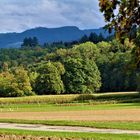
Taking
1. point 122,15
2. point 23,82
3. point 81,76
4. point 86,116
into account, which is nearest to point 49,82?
point 23,82

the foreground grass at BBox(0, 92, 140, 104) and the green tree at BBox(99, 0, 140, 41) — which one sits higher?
the green tree at BBox(99, 0, 140, 41)

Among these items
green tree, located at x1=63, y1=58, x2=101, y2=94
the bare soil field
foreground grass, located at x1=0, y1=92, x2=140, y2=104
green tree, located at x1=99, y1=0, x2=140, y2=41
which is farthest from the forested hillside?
green tree, located at x1=99, y1=0, x2=140, y2=41

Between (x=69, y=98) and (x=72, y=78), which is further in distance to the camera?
(x=72, y=78)

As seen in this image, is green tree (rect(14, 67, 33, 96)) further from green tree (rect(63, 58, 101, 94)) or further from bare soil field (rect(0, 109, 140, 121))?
bare soil field (rect(0, 109, 140, 121))

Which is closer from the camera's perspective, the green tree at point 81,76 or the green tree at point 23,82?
the green tree at point 23,82

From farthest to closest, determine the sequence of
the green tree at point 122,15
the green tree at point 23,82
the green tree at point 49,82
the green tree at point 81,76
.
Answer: the green tree at point 81,76 < the green tree at point 49,82 < the green tree at point 23,82 < the green tree at point 122,15

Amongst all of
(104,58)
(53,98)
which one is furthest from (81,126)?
(104,58)

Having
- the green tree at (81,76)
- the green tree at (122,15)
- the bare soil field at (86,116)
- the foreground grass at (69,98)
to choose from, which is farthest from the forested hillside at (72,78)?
the green tree at (122,15)

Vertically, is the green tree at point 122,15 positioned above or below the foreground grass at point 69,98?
above

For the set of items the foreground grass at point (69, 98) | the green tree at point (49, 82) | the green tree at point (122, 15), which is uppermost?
the green tree at point (122, 15)

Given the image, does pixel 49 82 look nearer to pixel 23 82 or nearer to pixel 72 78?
pixel 23 82

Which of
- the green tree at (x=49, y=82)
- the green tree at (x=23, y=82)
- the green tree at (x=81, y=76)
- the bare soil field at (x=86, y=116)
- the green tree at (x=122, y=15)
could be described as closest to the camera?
the green tree at (x=122, y=15)

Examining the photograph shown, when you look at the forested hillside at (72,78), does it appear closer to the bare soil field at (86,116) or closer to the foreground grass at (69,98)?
the foreground grass at (69,98)

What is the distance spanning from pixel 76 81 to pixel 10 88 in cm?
2116
